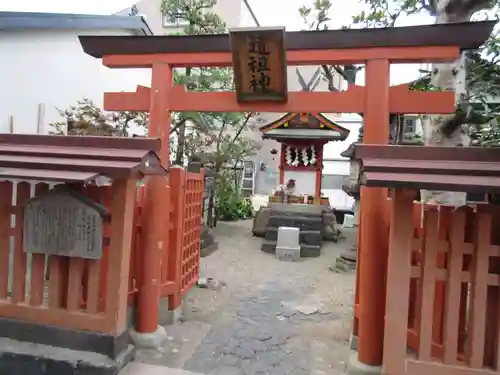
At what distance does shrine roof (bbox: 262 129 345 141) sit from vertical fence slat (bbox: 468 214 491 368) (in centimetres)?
1197

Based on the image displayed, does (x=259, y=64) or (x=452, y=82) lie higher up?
(x=452, y=82)

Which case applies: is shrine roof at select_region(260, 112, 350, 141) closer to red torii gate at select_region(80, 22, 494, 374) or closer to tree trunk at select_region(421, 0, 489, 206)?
tree trunk at select_region(421, 0, 489, 206)

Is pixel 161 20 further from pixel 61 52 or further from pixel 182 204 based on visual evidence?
pixel 182 204

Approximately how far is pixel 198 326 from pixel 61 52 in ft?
25.1

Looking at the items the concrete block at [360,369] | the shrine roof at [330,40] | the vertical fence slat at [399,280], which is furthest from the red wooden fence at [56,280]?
the vertical fence slat at [399,280]

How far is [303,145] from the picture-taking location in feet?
52.2

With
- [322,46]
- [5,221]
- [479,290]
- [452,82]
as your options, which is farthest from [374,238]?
[452,82]

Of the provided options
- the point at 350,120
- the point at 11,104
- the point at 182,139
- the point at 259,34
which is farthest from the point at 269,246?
the point at 350,120

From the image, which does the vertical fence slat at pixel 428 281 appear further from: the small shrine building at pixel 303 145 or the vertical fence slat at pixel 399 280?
the small shrine building at pixel 303 145

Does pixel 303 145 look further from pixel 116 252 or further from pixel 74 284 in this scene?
pixel 74 284

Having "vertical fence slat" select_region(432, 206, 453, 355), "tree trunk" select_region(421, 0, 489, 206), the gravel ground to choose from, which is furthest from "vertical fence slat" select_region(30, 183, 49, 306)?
"tree trunk" select_region(421, 0, 489, 206)

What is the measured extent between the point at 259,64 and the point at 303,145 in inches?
453

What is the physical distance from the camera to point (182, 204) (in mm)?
5742

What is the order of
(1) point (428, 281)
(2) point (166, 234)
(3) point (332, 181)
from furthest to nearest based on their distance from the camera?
1. (3) point (332, 181)
2. (2) point (166, 234)
3. (1) point (428, 281)
